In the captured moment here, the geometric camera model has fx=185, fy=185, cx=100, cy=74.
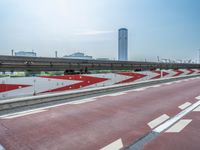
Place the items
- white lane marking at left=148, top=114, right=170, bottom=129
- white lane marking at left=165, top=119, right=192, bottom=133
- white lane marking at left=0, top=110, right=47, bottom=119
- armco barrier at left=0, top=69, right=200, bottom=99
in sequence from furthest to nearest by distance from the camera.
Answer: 1. armco barrier at left=0, top=69, right=200, bottom=99
2. white lane marking at left=0, top=110, right=47, bottom=119
3. white lane marking at left=148, top=114, right=170, bottom=129
4. white lane marking at left=165, top=119, right=192, bottom=133

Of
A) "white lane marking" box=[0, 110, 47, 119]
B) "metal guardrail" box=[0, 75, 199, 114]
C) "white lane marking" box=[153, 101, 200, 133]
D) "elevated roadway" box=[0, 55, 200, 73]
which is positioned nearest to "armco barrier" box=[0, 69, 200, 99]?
"metal guardrail" box=[0, 75, 199, 114]

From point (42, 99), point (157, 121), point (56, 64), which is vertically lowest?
point (157, 121)

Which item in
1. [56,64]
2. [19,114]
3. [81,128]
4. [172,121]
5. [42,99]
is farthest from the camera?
[56,64]

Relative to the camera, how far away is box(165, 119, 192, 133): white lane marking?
499cm

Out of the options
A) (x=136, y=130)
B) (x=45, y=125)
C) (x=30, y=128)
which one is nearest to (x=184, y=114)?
(x=136, y=130)

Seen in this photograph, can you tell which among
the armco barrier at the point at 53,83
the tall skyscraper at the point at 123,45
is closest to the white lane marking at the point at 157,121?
the armco barrier at the point at 53,83

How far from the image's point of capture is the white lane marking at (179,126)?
4988mm

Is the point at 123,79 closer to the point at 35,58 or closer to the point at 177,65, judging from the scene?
the point at 35,58

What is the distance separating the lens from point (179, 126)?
17.4 ft

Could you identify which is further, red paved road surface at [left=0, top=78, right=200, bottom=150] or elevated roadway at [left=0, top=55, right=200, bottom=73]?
elevated roadway at [left=0, top=55, right=200, bottom=73]

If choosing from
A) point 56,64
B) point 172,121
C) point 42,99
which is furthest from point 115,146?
point 56,64

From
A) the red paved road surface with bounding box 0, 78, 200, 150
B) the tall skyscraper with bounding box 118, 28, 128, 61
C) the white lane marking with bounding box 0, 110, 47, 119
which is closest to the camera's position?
the red paved road surface with bounding box 0, 78, 200, 150

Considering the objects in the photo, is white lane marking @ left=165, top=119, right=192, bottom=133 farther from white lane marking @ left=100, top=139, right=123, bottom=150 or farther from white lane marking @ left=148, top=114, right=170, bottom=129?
white lane marking @ left=100, top=139, right=123, bottom=150

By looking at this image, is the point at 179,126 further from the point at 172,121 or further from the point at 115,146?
the point at 115,146
